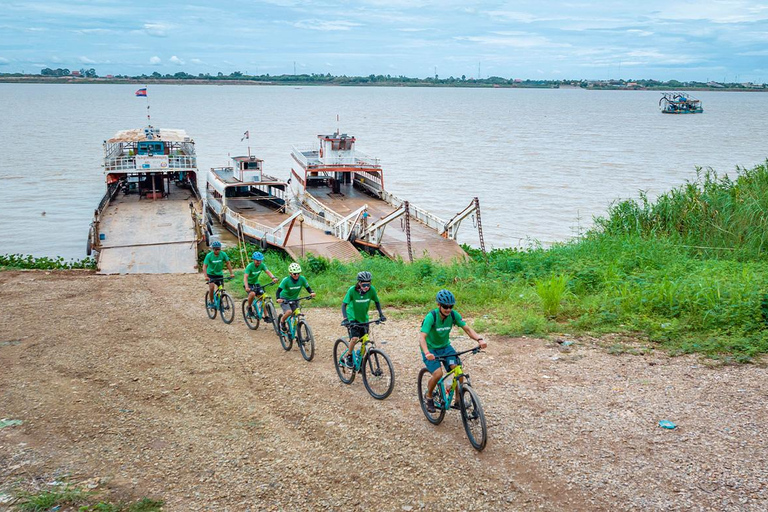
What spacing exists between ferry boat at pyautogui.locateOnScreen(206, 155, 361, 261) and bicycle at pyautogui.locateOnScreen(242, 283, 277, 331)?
7.99 metres

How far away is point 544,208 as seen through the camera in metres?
39.2

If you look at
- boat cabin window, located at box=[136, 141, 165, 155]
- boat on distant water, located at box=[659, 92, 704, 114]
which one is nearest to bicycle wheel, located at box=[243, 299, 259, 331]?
boat cabin window, located at box=[136, 141, 165, 155]

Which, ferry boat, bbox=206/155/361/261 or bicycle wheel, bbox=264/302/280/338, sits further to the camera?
ferry boat, bbox=206/155/361/261

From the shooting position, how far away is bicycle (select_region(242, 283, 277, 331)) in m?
12.3

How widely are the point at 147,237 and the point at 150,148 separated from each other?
1373 cm

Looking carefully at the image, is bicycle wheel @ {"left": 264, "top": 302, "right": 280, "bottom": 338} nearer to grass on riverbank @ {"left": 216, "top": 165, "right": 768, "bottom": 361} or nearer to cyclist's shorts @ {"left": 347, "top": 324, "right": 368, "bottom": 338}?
grass on riverbank @ {"left": 216, "top": 165, "right": 768, "bottom": 361}

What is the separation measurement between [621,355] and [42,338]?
11061 mm

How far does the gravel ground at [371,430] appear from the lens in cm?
681

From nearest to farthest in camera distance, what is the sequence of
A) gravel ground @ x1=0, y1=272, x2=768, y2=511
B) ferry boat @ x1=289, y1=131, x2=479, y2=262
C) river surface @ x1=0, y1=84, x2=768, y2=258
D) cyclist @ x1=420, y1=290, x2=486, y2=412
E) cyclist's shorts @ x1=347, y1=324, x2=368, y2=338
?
gravel ground @ x1=0, y1=272, x2=768, y2=511
cyclist @ x1=420, y1=290, x2=486, y2=412
cyclist's shorts @ x1=347, y1=324, x2=368, y2=338
ferry boat @ x1=289, y1=131, x2=479, y2=262
river surface @ x1=0, y1=84, x2=768, y2=258

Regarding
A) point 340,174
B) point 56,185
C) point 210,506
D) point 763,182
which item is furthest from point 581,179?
point 210,506

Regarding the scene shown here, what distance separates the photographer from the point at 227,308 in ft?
44.4

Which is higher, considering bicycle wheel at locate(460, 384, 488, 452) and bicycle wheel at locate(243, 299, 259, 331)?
bicycle wheel at locate(460, 384, 488, 452)

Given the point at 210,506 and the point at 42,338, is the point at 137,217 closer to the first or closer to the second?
the point at 42,338

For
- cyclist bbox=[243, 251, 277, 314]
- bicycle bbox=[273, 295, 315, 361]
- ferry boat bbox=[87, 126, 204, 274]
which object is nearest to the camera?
bicycle bbox=[273, 295, 315, 361]
